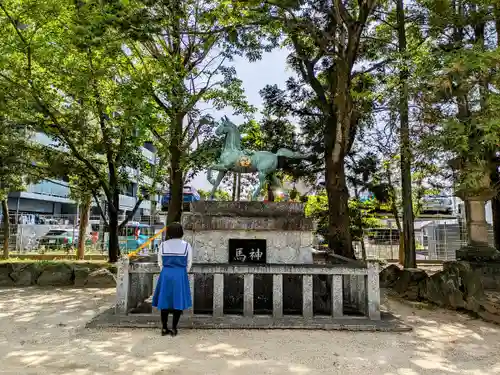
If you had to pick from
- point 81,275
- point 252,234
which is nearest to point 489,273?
point 252,234

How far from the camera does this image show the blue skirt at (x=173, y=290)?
16.9ft

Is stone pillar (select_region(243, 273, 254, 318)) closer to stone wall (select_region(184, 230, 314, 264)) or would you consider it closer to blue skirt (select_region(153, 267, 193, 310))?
stone wall (select_region(184, 230, 314, 264))

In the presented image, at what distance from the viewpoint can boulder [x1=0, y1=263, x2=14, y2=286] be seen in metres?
10.2

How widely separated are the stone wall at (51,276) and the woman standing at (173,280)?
5.82m

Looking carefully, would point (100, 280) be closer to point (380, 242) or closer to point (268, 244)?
point (268, 244)

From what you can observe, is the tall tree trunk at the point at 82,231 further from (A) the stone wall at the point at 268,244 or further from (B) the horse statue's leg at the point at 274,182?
(B) the horse statue's leg at the point at 274,182

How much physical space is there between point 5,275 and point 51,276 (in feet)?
4.10

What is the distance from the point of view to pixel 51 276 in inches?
407

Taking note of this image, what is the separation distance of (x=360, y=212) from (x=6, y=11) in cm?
1310

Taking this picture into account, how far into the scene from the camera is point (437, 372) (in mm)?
4066

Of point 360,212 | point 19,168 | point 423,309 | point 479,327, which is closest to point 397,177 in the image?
point 360,212

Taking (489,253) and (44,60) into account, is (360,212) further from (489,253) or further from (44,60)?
(44,60)

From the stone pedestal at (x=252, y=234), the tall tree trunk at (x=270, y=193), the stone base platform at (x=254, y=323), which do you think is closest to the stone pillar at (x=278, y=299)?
the stone base platform at (x=254, y=323)

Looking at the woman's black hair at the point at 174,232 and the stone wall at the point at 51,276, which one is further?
the stone wall at the point at 51,276
